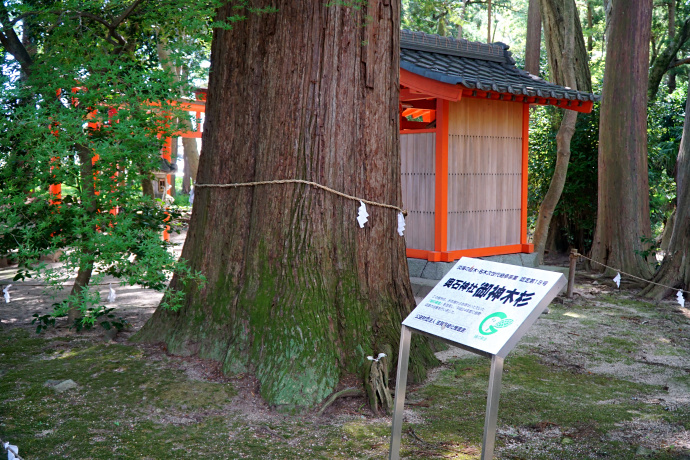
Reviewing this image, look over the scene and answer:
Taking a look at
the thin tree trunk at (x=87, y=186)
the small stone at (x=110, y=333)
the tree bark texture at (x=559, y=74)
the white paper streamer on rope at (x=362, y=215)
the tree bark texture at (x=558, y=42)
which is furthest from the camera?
the tree bark texture at (x=558, y=42)

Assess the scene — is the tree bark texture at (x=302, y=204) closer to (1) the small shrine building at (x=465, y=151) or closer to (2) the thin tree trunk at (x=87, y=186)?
(2) the thin tree trunk at (x=87, y=186)

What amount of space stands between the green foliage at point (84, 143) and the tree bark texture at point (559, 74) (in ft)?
24.0

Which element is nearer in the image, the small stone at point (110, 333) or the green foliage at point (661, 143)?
the small stone at point (110, 333)

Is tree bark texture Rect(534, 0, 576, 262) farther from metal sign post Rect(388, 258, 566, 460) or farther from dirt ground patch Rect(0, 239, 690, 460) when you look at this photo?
metal sign post Rect(388, 258, 566, 460)

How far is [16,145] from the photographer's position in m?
4.41

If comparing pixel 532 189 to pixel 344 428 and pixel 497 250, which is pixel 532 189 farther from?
pixel 344 428

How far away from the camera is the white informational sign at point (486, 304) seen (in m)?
2.73

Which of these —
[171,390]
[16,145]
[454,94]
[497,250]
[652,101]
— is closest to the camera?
[171,390]

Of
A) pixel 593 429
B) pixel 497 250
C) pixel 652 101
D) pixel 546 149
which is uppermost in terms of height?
pixel 652 101

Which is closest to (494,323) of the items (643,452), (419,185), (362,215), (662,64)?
(643,452)

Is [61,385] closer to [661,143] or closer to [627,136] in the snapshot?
[627,136]

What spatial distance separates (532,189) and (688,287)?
4.73 m

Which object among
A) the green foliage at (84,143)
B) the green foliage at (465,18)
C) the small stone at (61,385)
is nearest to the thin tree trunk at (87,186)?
the green foliage at (84,143)

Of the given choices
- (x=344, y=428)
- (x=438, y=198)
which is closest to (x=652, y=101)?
(x=438, y=198)
